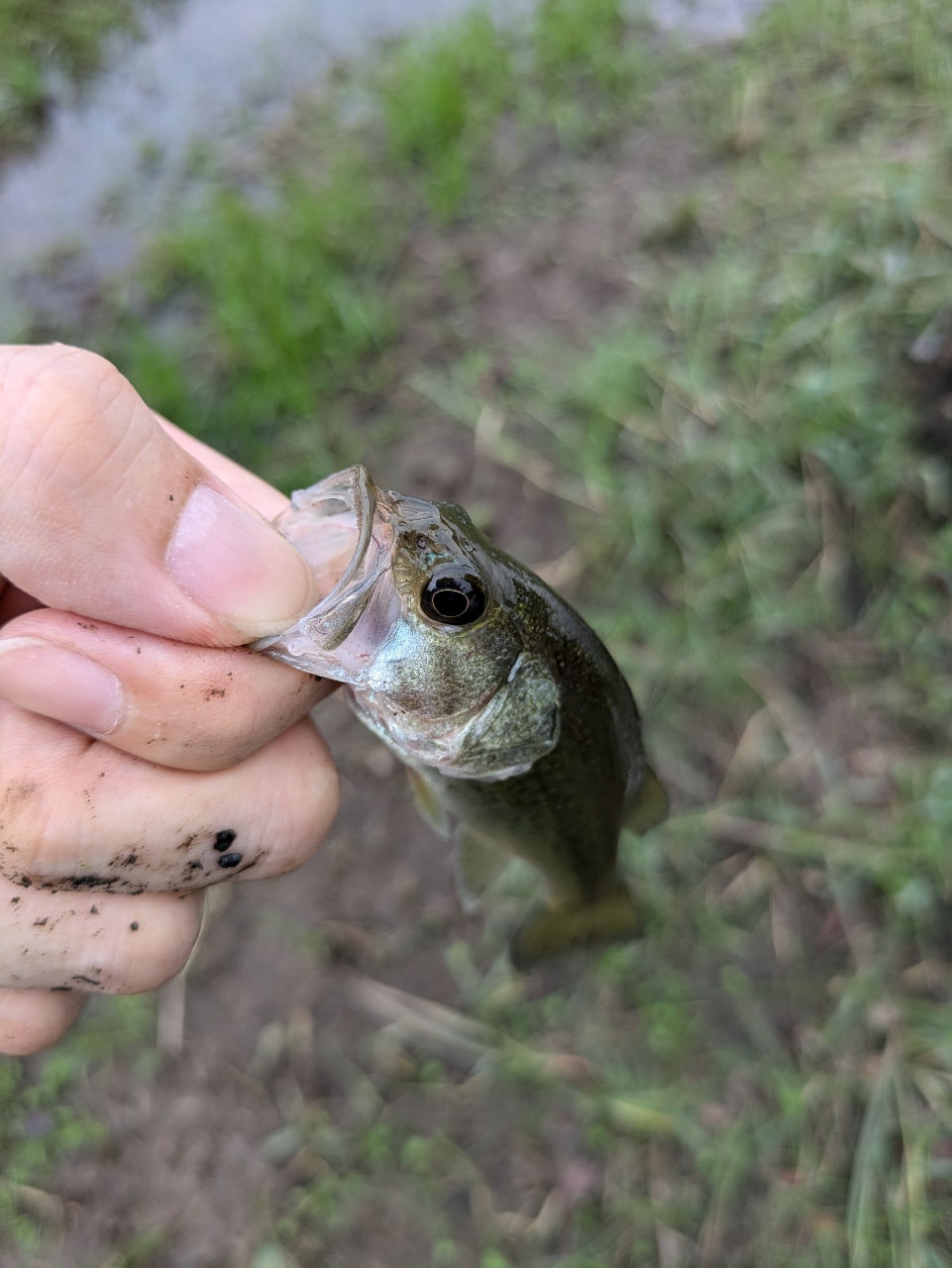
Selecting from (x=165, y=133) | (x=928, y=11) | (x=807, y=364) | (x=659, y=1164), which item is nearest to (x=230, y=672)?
(x=659, y=1164)

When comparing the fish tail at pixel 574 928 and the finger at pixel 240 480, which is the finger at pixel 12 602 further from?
the fish tail at pixel 574 928

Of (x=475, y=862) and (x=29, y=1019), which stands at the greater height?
(x=29, y=1019)

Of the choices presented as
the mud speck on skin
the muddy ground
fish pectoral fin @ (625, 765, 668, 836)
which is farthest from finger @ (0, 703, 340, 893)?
the muddy ground

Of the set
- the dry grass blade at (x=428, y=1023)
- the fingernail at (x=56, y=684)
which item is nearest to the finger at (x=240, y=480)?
the fingernail at (x=56, y=684)

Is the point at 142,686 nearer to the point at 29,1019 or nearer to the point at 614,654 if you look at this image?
the point at 29,1019

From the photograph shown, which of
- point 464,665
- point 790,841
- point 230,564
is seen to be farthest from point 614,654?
point 230,564

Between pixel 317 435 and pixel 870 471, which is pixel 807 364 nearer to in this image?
pixel 870 471
